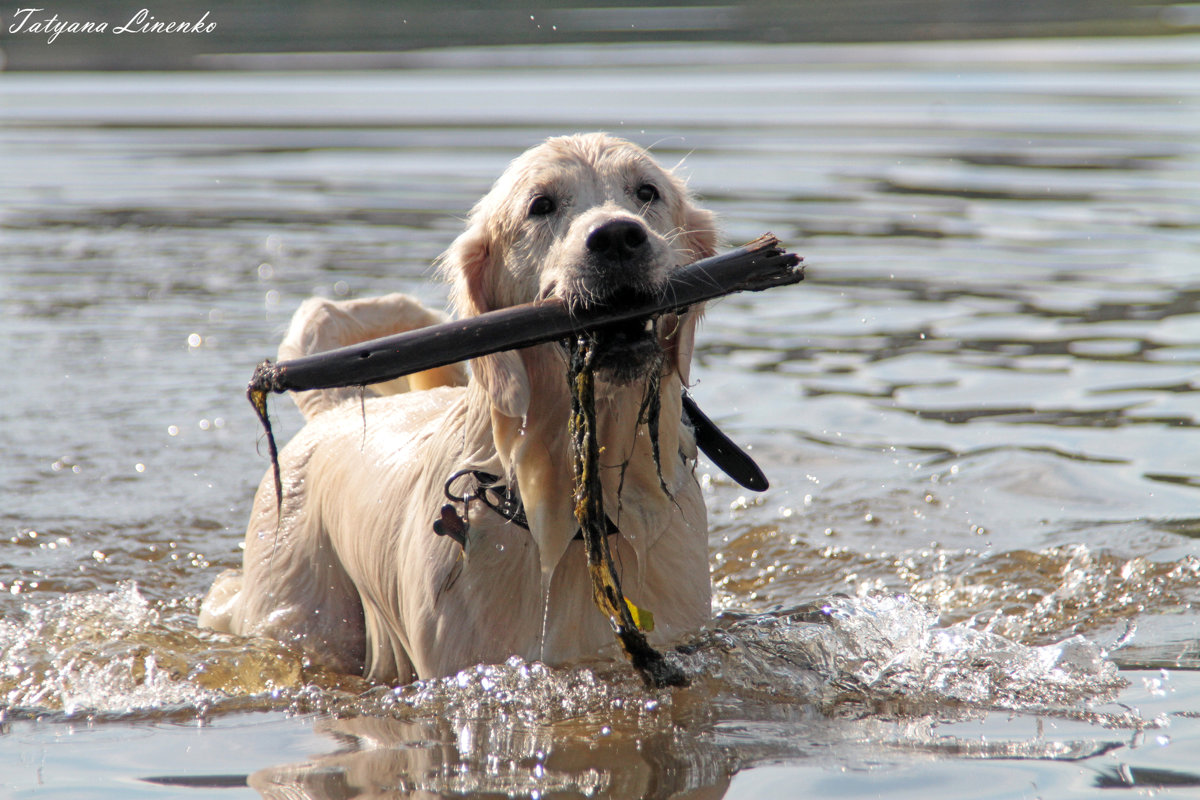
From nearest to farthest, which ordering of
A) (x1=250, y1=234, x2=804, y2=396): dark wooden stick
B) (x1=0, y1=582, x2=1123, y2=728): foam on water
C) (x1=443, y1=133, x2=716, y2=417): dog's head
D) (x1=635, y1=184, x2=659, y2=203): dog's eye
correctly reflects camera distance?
1. (x1=250, y1=234, x2=804, y2=396): dark wooden stick
2. (x1=443, y1=133, x2=716, y2=417): dog's head
3. (x1=0, y1=582, x2=1123, y2=728): foam on water
4. (x1=635, y1=184, x2=659, y2=203): dog's eye

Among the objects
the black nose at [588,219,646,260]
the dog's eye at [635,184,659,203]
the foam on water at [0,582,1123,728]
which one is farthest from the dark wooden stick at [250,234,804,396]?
the foam on water at [0,582,1123,728]

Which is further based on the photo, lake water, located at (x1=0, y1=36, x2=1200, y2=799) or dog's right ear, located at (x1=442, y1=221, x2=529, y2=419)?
dog's right ear, located at (x1=442, y1=221, x2=529, y2=419)

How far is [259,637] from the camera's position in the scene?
17.6 feet

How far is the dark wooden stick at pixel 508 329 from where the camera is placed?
3.90 m

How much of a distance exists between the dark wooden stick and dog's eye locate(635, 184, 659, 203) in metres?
0.58

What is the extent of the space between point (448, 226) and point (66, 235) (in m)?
3.80

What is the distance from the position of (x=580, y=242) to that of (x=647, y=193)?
0.56 m

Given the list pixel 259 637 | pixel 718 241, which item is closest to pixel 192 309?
pixel 259 637

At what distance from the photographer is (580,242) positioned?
13.3 ft

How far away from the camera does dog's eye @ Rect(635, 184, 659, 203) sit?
4.51 m

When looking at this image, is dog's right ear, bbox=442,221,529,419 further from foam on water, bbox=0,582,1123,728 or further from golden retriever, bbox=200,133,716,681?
foam on water, bbox=0,582,1123,728

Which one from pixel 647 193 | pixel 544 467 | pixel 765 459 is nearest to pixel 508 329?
pixel 544 467

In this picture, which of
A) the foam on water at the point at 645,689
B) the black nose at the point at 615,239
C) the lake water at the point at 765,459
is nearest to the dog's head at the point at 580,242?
the black nose at the point at 615,239

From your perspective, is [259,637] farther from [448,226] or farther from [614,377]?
[448,226]
